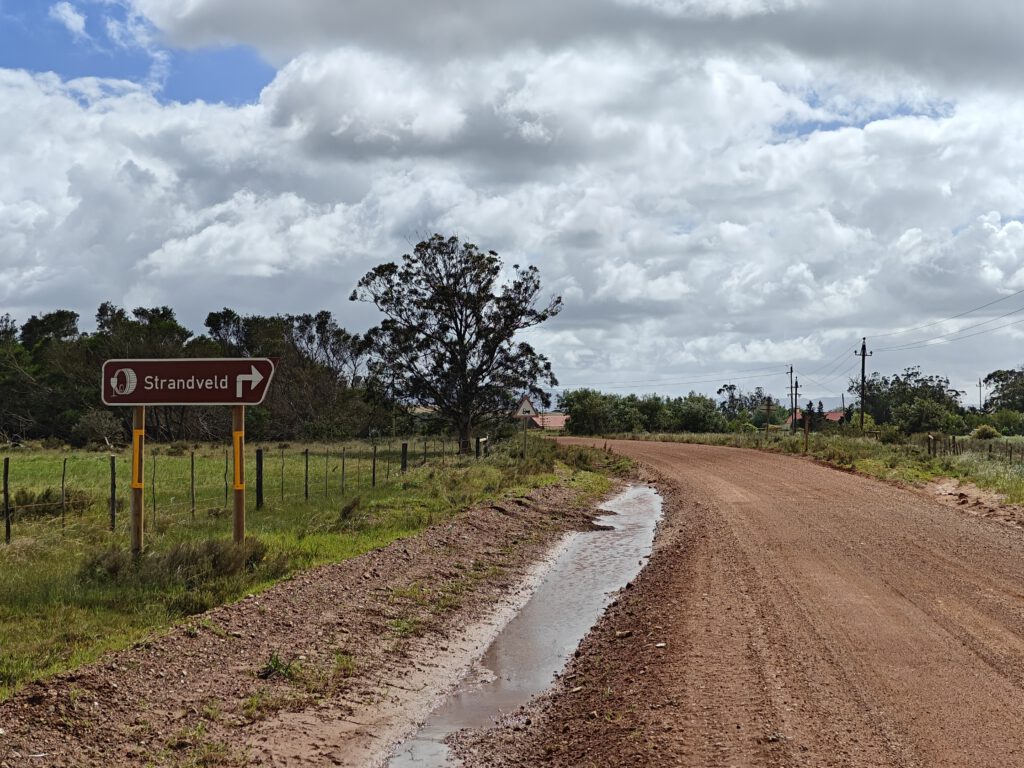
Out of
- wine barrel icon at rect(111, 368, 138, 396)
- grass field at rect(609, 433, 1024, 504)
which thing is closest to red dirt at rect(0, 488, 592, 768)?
wine barrel icon at rect(111, 368, 138, 396)

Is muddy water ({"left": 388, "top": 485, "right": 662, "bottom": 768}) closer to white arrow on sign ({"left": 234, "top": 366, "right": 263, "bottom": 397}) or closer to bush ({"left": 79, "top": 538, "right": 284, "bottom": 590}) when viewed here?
bush ({"left": 79, "top": 538, "right": 284, "bottom": 590})

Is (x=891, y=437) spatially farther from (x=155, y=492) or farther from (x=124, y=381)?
(x=124, y=381)

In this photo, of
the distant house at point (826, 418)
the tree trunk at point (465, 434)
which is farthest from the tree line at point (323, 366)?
the distant house at point (826, 418)

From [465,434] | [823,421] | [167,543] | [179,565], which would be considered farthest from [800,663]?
[823,421]

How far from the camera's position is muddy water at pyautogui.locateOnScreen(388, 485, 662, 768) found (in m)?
7.57

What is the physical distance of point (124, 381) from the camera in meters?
12.1

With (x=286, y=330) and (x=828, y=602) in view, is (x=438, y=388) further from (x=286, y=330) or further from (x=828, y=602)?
(x=828, y=602)

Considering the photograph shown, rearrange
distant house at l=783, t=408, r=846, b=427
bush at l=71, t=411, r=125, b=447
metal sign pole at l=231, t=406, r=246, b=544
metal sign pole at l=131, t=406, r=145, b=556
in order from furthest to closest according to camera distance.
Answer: distant house at l=783, t=408, r=846, b=427 < bush at l=71, t=411, r=125, b=447 < metal sign pole at l=231, t=406, r=246, b=544 < metal sign pole at l=131, t=406, r=145, b=556

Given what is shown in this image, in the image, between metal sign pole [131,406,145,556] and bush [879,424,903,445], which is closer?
metal sign pole [131,406,145,556]

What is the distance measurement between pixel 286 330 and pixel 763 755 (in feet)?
263

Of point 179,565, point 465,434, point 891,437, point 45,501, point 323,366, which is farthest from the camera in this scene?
point 323,366

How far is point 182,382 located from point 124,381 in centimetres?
74

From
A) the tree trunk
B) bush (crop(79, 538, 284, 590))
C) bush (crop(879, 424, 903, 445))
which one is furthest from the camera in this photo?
bush (crop(879, 424, 903, 445))

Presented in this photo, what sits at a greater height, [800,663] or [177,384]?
[177,384]
